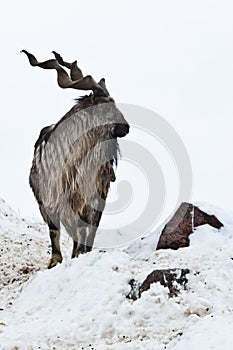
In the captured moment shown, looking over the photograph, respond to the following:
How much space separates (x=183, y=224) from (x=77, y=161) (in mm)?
1718

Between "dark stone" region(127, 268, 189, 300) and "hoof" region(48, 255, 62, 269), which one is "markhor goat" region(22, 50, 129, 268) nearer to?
"hoof" region(48, 255, 62, 269)

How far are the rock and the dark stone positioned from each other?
5.24ft

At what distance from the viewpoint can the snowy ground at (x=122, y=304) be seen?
20.6ft

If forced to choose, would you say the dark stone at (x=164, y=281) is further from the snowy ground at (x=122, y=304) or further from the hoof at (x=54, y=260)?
the hoof at (x=54, y=260)

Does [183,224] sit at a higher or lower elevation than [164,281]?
higher

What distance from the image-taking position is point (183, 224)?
9375 millimetres

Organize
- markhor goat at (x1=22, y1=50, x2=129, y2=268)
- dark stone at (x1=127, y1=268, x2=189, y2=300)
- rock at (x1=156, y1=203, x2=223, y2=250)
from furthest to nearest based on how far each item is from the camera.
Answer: markhor goat at (x1=22, y1=50, x2=129, y2=268) → rock at (x1=156, y1=203, x2=223, y2=250) → dark stone at (x1=127, y1=268, x2=189, y2=300)

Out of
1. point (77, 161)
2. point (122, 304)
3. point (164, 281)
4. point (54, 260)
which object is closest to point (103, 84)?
point (77, 161)

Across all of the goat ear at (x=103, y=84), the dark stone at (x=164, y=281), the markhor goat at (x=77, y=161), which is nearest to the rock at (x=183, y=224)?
the markhor goat at (x=77, y=161)

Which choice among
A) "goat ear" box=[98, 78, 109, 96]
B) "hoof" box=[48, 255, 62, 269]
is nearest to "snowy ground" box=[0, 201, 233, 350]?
"hoof" box=[48, 255, 62, 269]

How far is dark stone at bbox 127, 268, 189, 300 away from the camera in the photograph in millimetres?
7153

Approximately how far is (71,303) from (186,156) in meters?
3.77

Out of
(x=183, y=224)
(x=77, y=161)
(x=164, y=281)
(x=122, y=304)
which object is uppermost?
(x=77, y=161)

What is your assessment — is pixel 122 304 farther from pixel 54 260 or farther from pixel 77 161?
pixel 77 161
